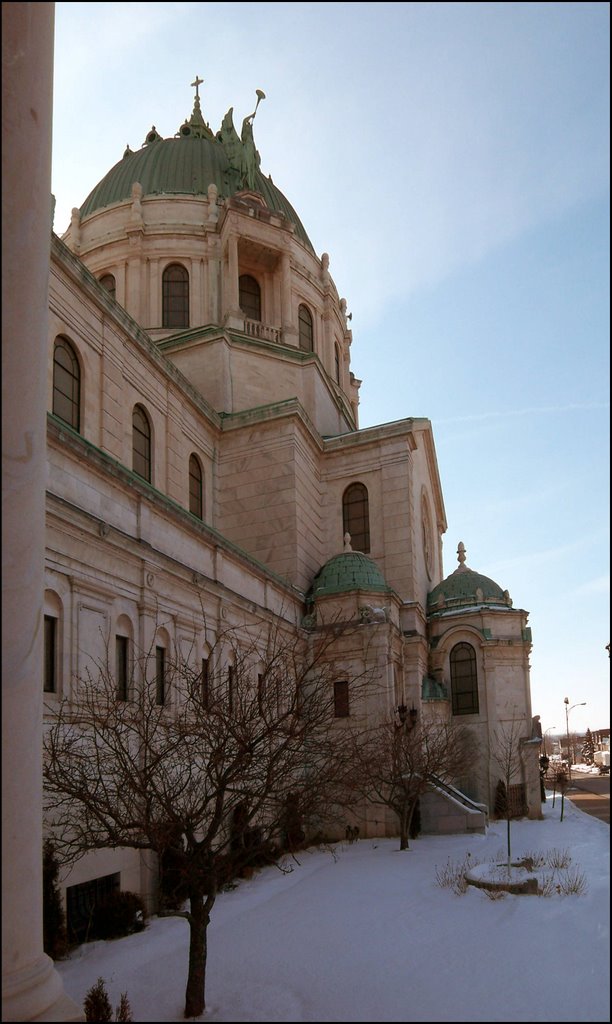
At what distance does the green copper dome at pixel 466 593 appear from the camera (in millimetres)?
37812

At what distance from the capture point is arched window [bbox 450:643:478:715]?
36.3 m

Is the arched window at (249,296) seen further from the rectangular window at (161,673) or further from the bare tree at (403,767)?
the rectangular window at (161,673)

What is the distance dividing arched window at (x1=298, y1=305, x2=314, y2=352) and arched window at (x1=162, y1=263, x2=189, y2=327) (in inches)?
239

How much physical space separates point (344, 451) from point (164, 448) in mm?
9228

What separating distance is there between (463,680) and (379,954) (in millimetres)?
25646

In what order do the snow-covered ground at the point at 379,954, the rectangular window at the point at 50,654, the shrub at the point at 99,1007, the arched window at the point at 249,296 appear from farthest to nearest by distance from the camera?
the arched window at the point at 249,296 → the rectangular window at the point at 50,654 → the shrub at the point at 99,1007 → the snow-covered ground at the point at 379,954

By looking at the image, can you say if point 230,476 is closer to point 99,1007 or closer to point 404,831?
point 404,831

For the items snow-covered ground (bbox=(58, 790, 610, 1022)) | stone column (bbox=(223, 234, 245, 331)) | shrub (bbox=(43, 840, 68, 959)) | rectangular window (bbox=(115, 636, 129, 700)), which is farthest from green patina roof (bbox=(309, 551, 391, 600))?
shrub (bbox=(43, 840, 68, 959))

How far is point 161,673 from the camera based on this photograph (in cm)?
1956

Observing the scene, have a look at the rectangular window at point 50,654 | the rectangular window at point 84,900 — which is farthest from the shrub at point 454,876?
the rectangular window at point 50,654

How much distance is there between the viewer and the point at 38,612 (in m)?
4.98

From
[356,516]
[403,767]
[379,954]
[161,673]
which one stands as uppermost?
[356,516]

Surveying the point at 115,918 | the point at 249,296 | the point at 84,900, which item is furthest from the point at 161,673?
the point at 249,296

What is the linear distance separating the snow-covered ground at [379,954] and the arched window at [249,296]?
28427 millimetres
